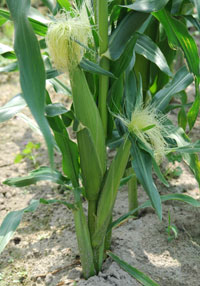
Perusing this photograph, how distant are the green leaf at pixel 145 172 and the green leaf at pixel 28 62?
1.70ft

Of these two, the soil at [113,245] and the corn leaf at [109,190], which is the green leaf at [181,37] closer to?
the corn leaf at [109,190]

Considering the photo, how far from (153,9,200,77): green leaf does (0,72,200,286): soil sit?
33.6 inches

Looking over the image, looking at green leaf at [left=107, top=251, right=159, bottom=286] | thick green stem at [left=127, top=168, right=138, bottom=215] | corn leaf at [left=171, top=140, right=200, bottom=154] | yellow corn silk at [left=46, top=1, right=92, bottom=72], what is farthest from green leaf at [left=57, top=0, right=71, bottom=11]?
green leaf at [left=107, top=251, right=159, bottom=286]

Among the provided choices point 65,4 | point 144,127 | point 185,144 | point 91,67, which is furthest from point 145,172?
point 65,4

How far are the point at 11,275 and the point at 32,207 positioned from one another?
0.45m

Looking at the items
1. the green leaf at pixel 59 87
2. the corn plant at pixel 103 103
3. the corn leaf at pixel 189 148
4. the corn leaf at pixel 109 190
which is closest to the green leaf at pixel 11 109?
the corn plant at pixel 103 103

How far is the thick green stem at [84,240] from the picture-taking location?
5.10 ft

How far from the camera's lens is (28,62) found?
0.97 metres

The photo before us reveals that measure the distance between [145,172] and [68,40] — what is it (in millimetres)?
483

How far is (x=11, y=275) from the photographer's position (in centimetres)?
179

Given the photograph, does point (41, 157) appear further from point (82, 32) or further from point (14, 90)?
point (82, 32)

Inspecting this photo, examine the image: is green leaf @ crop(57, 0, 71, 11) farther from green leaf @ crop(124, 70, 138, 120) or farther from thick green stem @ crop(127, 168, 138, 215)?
thick green stem @ crop(127, 168, 138, 215)

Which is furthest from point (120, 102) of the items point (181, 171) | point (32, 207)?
point (181, 171)

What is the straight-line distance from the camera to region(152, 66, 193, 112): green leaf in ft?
5.38
